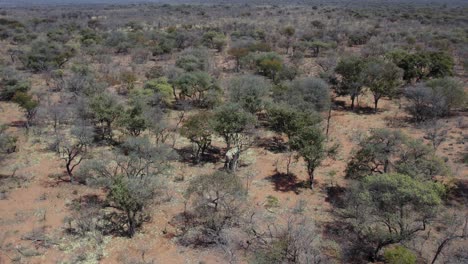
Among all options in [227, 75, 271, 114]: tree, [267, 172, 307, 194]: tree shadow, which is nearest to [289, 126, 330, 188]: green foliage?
[267, 172, 307, 194]: tree shadow

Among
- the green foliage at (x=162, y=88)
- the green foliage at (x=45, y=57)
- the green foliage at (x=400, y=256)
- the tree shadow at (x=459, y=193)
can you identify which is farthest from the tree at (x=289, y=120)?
the green foliage at (x=45, y=57)

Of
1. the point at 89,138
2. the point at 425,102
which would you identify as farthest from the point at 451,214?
the point at 89,138

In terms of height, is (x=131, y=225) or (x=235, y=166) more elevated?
(x=235, y=166)

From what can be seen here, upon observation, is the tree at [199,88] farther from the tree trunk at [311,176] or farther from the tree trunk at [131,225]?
the tree trunk at [131,225]

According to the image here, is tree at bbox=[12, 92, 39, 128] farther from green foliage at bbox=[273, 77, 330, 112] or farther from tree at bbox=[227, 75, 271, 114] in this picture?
green foliage at bbox=[273, 77, 330, 112]

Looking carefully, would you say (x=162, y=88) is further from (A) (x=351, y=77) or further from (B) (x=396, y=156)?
(B) (x=396, y=156)

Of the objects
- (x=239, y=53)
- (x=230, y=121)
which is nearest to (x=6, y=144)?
(x=230, y=121)
